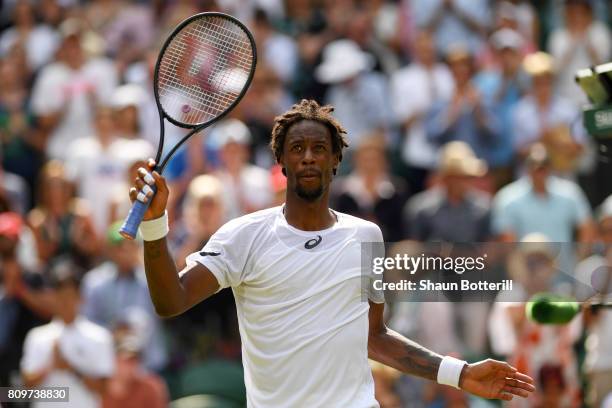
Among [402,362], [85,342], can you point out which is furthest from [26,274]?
[402,362]

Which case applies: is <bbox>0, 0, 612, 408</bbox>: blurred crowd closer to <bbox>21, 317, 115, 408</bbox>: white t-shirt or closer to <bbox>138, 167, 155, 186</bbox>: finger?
<bbox>21, 317, 115, 408</bbox>: white t-shirt

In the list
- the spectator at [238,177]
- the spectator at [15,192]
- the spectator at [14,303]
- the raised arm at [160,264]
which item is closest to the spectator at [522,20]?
the spectator at [238,177]

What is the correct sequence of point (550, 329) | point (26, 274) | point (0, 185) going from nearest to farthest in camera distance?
1. point (550, 329)
2. point (26, 274)
3. point (0, 185)

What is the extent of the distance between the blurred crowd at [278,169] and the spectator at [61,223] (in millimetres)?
17

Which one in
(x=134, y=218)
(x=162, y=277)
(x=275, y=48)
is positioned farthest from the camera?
(x=275, y=48)

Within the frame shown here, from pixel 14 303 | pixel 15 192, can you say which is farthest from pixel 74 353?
pixel 15 192

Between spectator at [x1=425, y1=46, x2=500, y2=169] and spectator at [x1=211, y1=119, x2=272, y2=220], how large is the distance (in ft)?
4.90

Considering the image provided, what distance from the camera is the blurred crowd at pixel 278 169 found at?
30.2 feet

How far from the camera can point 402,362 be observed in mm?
5703

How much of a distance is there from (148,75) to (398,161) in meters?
2.25

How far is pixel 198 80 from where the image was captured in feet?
20.6

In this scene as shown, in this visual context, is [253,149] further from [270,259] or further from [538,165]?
[270,259]

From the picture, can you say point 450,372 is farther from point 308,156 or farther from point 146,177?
point 146,177

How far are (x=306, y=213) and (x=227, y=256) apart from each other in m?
0.38
